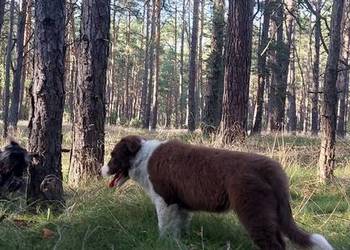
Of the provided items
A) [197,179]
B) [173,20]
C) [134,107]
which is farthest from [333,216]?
[134,107]

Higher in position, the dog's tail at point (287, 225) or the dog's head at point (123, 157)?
the dog's head at point (123, 157)

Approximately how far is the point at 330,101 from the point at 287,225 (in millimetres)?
4934

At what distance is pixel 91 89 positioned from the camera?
879cm

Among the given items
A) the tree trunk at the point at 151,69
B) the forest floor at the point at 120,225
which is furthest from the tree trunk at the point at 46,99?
the tree trunk at the point at 151,69

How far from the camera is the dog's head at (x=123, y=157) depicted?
5930 millimetres

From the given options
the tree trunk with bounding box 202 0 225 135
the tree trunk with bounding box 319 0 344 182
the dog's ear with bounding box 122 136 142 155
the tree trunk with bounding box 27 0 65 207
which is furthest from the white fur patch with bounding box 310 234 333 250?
the tree trunk with bounding box 202 0 225 135

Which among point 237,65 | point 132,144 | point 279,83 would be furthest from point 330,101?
point 279,83

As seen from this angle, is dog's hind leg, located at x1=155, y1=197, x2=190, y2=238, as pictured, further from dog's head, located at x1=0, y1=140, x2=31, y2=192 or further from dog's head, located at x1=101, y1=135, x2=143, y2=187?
dog's head, located at x1=0, y1=140, x2=31, y2=192

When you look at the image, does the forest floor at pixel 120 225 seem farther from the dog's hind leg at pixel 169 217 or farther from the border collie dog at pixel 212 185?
the border collie dog at pixel 212 185

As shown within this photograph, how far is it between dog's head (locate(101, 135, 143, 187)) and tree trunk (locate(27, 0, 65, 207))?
0.88 meters

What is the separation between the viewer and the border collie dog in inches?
180

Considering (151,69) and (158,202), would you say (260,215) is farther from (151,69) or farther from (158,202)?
(151,69)

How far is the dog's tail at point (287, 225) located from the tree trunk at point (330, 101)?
176 inches

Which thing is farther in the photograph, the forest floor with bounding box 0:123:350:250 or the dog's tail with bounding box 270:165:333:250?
the forest floor with bounding box 0:123:350:250
